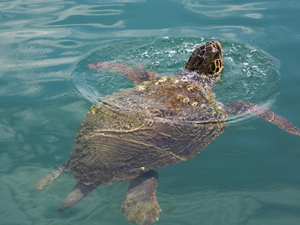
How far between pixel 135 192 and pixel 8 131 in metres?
2.34

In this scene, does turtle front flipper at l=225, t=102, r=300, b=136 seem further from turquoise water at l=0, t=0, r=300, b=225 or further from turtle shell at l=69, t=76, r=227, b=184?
turtle shell at l=69, t=76, r=227, b=184

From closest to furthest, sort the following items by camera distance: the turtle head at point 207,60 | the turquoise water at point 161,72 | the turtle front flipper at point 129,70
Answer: the turquoise water at point 161,72 < the turtle head at point 207,60 < the turtle front flipper at point 129,70

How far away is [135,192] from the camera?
4.19 metres

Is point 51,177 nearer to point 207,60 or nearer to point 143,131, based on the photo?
point 143,131

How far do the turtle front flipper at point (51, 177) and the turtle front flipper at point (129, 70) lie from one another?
2685 mm

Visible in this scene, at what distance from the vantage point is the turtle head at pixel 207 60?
6.52 m

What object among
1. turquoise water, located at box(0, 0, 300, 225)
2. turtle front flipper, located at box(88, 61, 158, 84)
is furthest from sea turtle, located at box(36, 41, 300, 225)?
turtle front flipper, located at box(88, 61, 158, 84)

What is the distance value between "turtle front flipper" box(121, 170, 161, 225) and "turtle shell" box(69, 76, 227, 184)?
5.2 inches

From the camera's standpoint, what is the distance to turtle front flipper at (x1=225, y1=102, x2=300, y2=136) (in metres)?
4.99

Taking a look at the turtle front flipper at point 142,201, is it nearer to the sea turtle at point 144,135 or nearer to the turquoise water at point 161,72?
the sea turtle at point 144,135

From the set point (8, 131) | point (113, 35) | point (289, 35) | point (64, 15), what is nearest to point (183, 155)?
point (8, 131)

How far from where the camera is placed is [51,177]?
427cm

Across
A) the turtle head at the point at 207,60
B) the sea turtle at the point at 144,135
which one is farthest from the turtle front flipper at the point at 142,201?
the turtle head at the point at 207,60

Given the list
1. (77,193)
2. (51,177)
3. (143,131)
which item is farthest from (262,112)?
(51,177)
